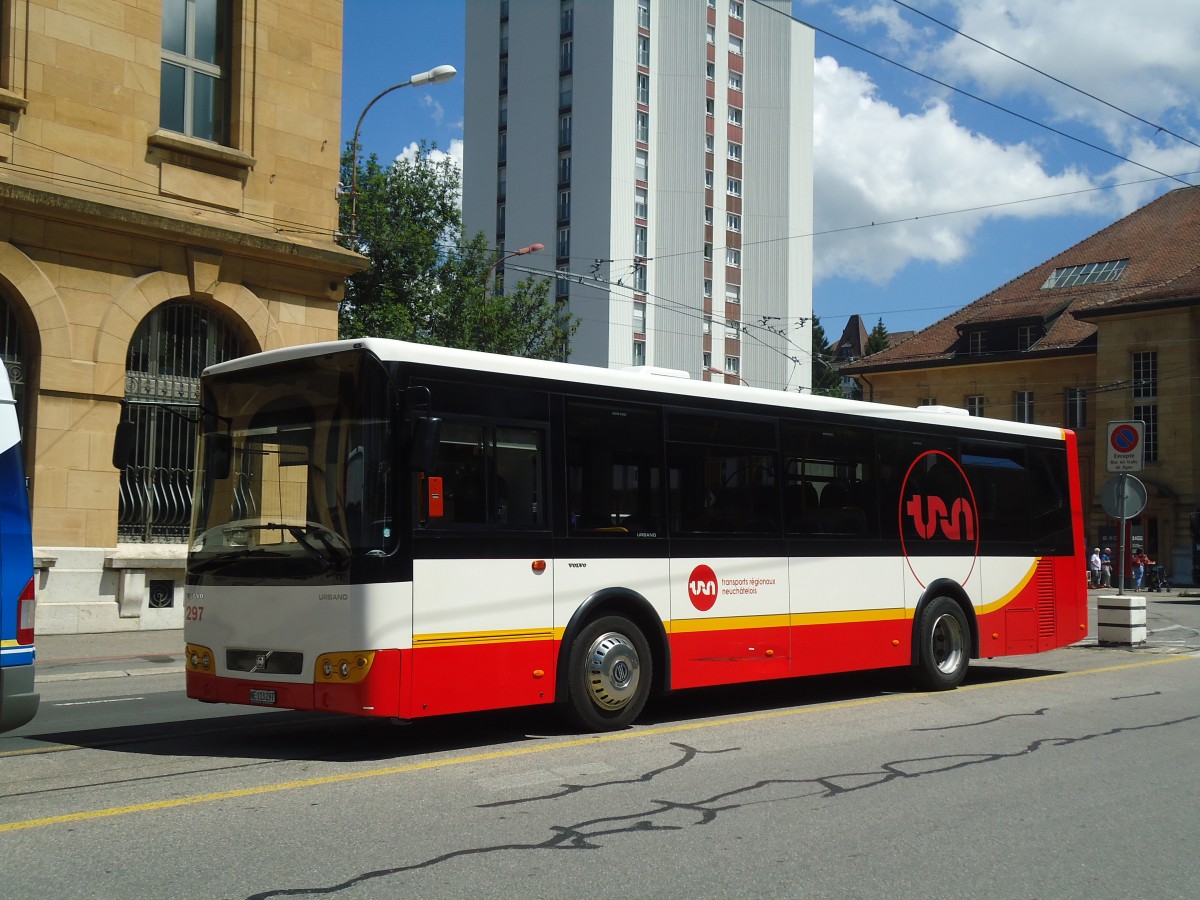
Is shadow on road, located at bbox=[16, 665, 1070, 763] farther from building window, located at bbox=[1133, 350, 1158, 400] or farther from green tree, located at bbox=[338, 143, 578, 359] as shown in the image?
building window, located at bbox=[1133, 350, 1158, 400]

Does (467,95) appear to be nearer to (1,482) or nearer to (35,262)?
(35,262)

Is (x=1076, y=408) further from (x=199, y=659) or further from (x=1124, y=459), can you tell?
(x=199, y=659)

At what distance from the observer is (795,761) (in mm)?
8586

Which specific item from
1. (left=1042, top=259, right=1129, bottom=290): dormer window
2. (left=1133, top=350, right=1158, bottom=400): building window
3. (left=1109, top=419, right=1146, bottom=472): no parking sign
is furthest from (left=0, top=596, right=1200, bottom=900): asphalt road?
(left=1042, top=259, right=1129, bottom=290): dormer window

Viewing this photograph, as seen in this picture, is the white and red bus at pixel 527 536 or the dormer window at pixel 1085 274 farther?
the dormer window at pixel 1085 274

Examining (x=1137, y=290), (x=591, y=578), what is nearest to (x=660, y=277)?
(x=1137, y=290)

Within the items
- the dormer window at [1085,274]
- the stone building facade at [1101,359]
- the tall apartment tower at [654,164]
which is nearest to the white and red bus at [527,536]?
the stone building facade at [1101,359]

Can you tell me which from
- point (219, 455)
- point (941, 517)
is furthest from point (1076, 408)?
point (219, 455)

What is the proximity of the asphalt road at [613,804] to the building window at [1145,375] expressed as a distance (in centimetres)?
4702

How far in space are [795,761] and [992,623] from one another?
20.0ft

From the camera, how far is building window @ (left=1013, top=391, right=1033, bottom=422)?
58.5m

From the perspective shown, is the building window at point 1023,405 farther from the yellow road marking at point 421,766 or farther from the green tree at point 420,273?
the yellow road marking at point 421,766

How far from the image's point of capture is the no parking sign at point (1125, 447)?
741 inches

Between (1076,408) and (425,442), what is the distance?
54.1 meters
